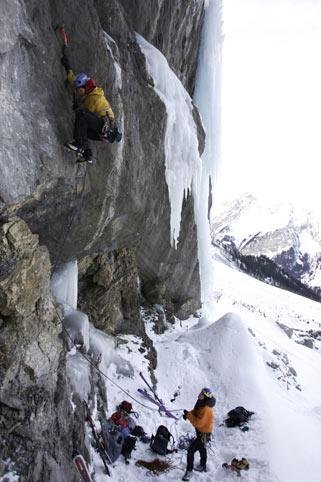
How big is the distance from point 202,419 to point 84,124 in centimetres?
574

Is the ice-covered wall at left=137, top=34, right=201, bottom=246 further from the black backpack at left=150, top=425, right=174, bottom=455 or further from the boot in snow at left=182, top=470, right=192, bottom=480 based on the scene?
the boot in snow at left=182, top=470, right=192, bottom=480

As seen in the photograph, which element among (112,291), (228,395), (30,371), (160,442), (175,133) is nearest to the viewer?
(30,371)

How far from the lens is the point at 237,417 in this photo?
1161 cm

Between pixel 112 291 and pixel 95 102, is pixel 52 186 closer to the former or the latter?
pixel 95 102

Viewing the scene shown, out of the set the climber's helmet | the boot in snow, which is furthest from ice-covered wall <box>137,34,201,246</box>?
the boot in snow

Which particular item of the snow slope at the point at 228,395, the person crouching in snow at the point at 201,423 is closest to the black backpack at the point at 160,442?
the snow slope at the point at 228,395

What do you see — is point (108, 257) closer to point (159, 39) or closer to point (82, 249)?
point (82, 249)

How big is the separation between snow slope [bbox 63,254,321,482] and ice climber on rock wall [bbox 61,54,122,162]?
476 cm

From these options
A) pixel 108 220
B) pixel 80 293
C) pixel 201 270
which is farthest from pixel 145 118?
pixel 201 270

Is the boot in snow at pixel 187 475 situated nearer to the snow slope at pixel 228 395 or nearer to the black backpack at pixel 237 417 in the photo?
the snow slope at pixel 228 395

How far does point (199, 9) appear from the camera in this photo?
15719 mm

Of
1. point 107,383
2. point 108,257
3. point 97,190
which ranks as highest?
point 97,190

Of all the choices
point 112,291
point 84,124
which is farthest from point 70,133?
point 112,291

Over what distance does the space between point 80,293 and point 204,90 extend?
29.9 ft
